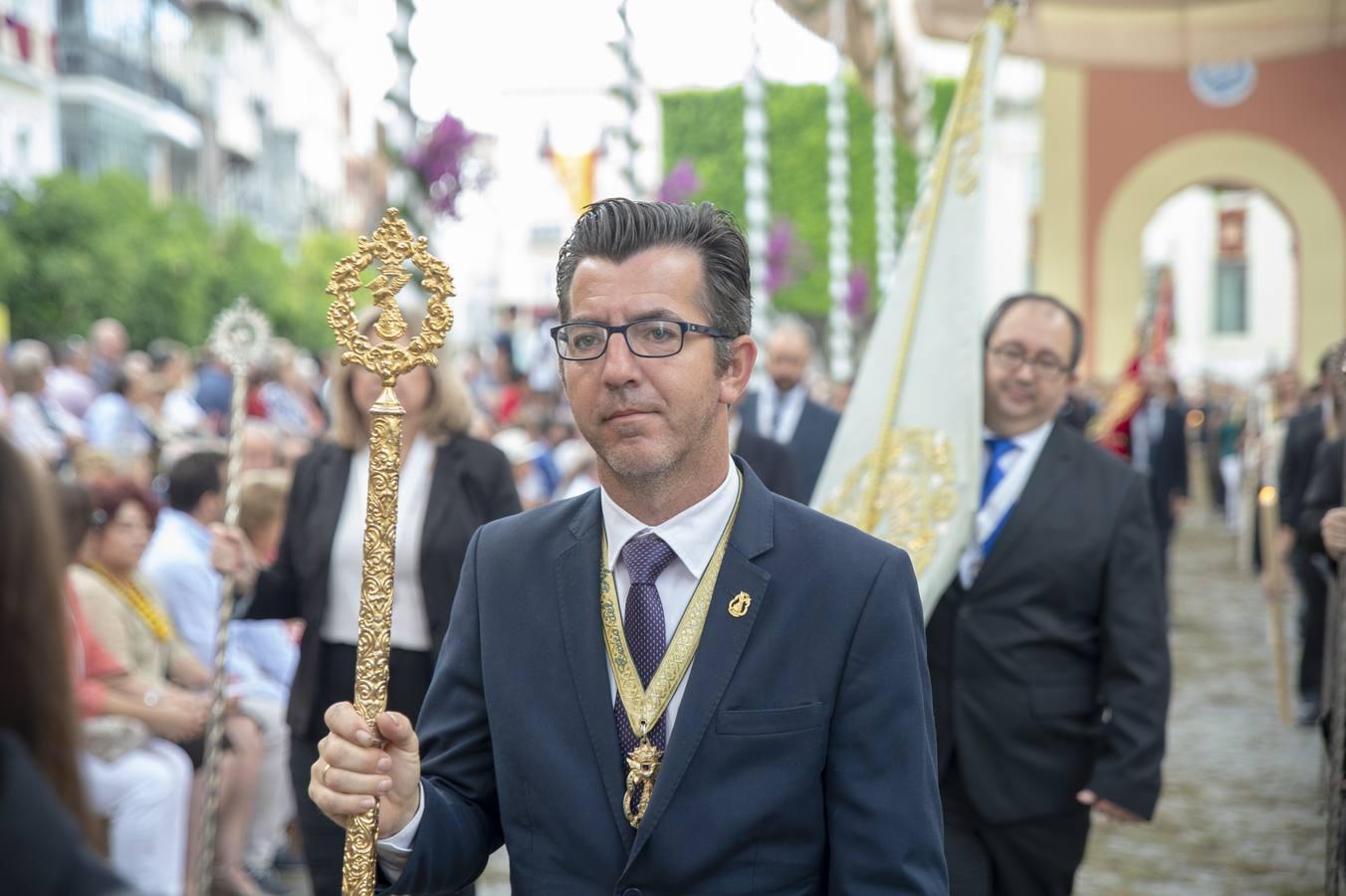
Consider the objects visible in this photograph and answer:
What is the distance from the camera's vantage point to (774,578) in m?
2.39

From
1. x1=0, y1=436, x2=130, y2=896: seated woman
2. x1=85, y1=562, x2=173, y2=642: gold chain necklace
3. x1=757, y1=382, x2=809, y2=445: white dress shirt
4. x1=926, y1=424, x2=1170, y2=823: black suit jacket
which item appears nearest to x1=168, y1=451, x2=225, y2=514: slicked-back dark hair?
x1=85, y1=562, x2=173, y2=642: gold chain necklace

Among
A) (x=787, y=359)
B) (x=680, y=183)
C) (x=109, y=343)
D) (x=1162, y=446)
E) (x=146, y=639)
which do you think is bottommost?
(x=1162, y=446)

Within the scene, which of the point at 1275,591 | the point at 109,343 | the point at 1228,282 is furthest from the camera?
the point at 1228,282

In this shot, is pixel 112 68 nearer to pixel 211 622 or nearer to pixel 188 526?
pixel 188 526

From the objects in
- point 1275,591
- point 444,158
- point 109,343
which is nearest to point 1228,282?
point 109,343

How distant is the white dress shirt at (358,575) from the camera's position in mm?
4434

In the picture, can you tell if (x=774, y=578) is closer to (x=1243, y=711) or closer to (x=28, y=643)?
(x=28, y=643)

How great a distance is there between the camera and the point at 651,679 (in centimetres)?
237

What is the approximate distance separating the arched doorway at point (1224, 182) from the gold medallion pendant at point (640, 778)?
65.3 feet

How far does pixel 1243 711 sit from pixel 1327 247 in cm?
1373

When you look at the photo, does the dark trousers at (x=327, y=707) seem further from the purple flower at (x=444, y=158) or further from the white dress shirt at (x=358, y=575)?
the purple flower at (x=444, y=158)

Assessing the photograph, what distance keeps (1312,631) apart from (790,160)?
39896 mm

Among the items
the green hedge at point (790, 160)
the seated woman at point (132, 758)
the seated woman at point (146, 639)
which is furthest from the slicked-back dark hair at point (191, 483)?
the green hedge at point (790, 160)

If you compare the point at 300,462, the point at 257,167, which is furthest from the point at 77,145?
the point at 300,462
